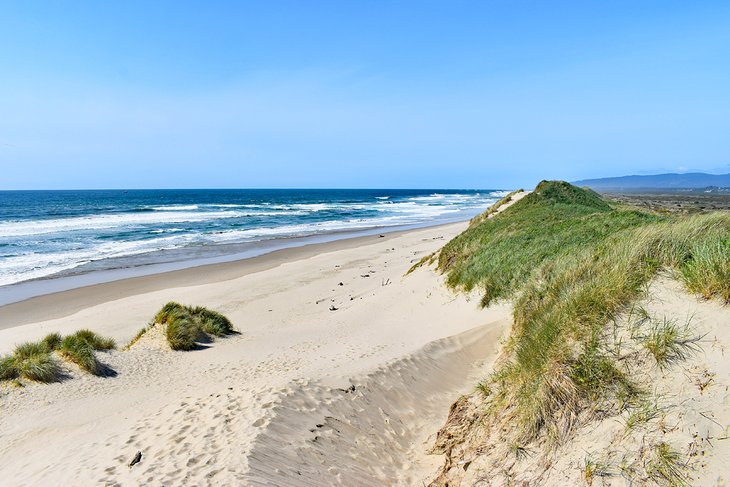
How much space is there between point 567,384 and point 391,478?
2253mm

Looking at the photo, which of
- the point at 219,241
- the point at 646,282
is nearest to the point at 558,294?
the point at 646,282

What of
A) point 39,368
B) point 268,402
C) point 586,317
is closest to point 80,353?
point 39,368

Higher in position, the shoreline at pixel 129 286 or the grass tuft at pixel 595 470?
the grass tuft at pixel 595 470

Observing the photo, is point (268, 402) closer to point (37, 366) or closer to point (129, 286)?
point (37, 366)

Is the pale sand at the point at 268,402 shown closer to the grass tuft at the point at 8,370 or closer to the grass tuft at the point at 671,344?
the grass tuft at the point at 8,370

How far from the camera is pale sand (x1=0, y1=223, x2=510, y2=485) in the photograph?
4926 mm

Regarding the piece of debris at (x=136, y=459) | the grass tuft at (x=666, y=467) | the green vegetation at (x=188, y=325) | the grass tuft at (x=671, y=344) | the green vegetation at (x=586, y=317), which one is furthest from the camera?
the green vegetation at (x=188, y=325)

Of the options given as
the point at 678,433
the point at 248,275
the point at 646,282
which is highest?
the point at 646,282

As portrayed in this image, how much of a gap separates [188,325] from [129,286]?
11.4 meters

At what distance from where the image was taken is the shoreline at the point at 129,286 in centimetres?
1576

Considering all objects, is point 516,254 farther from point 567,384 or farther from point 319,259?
point 319,259

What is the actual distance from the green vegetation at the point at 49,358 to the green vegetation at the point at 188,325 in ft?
4.14

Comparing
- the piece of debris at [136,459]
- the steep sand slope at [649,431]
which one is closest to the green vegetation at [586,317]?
the steep sand slope at [649,431]

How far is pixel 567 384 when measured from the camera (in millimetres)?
4555
